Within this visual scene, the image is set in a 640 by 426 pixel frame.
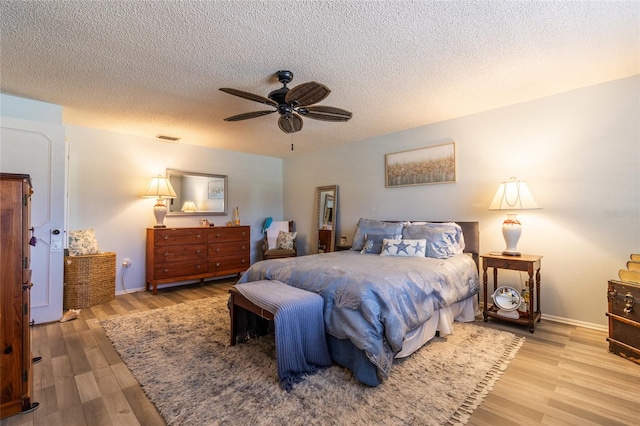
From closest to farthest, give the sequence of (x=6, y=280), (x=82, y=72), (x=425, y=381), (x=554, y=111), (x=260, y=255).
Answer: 1. (x=6, y=280)
2. (x=425, y=381)
3. (x=82, y=72)
4. (x=554, y=111)
5. (x=260, y=255)

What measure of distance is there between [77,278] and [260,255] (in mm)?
3050

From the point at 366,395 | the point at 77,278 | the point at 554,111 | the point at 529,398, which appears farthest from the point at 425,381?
the point at 77,278

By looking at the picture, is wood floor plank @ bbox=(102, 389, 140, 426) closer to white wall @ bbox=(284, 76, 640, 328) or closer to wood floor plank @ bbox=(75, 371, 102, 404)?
wood floor plank @ bbox=(75, 371, 102, 404)

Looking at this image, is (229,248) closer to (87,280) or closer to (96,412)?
(87,280)

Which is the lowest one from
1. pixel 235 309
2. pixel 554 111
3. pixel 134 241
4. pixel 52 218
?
pixel 235 309

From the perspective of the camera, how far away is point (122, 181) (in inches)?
174

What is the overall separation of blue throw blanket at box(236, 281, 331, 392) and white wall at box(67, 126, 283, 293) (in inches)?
129

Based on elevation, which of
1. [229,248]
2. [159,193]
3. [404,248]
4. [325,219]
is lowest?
[229,248]

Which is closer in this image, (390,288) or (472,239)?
(390,288)

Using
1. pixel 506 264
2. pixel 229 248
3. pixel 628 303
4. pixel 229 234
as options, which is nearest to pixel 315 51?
pixel 506 264

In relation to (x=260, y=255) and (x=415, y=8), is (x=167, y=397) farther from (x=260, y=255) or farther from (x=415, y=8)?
(x=260, y=255)

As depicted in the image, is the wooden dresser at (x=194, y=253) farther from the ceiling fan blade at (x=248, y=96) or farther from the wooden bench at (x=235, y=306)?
the ceiling fan blade at (x=248, y=96)

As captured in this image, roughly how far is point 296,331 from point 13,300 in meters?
1.66

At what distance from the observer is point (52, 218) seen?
3211 millimetres
